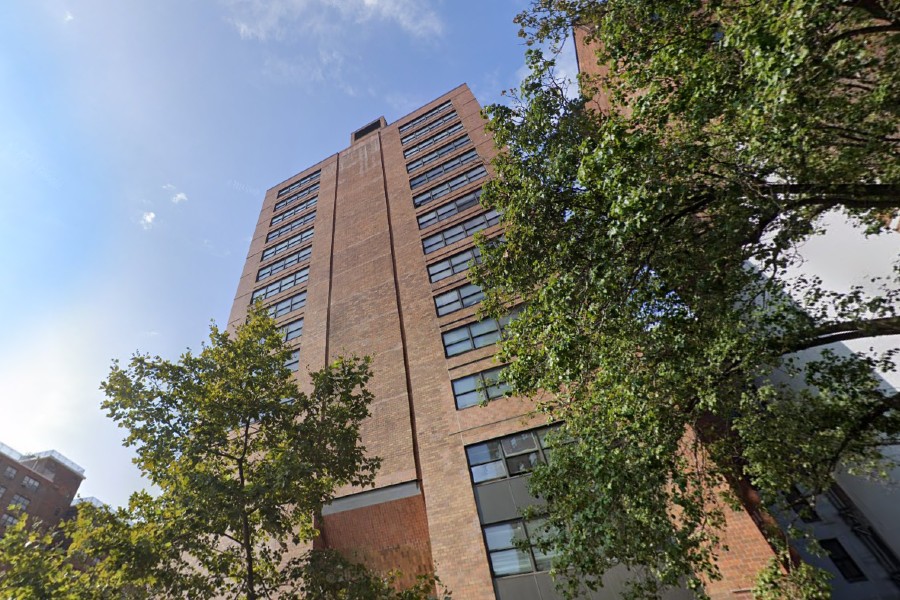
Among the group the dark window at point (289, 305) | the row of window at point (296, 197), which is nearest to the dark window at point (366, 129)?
the row of window at point (296, 197)

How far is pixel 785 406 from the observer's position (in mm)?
7848

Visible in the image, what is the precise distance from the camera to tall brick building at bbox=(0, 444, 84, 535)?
43.1 m

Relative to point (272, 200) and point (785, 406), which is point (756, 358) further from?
point (272, 200)

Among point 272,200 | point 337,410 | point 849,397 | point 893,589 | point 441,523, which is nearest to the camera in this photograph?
point 849,397

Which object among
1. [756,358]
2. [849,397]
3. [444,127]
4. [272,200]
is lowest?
[849,397]

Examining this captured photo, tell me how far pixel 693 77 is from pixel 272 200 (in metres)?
36.0

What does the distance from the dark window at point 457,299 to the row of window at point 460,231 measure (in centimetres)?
351

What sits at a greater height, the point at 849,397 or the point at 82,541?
the point at 82,541

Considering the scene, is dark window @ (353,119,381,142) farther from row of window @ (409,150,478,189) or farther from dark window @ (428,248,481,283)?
dark window @ (428,248,481,283)

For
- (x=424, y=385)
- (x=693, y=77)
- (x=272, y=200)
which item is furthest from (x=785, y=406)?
(x=272, y=200)

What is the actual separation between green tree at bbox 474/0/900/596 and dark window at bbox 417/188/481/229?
15.6 m

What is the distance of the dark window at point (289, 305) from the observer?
25.0 meters

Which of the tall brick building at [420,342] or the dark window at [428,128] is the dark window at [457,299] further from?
the dark window at [428,128]

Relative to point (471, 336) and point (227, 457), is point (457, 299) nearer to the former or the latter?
point (471, 336)
